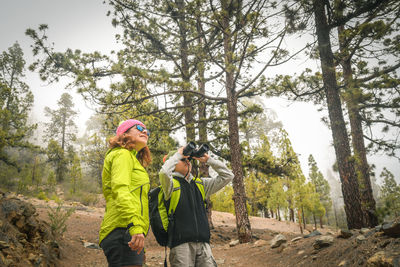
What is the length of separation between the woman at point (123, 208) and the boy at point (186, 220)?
0.35 meters

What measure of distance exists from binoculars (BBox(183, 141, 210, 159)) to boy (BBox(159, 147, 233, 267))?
0.05 meters

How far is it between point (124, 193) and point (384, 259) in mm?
2894

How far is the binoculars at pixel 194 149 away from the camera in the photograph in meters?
2.42

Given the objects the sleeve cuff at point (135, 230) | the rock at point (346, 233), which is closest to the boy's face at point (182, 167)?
the sleeve cuff at point (135, 230)

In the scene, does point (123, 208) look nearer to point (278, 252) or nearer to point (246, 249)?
point (278, 252)

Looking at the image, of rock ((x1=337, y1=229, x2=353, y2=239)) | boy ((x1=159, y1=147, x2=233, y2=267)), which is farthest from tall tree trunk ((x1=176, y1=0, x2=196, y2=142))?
boy ((x1=159, y1=147, x2=233, y2=267))

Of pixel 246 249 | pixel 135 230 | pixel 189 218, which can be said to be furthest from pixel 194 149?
pixel 246 249

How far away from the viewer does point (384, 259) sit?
256 centimetres

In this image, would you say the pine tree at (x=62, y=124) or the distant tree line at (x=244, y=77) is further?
the pine tree at (x=62, y=124)

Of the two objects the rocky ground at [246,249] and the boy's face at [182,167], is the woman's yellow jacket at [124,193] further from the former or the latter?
the rocky ground at [246,249]

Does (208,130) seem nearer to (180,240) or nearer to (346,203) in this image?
(346,203)

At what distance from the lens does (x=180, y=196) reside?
7.55ft

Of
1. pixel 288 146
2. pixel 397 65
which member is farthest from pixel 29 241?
pixel 288 146

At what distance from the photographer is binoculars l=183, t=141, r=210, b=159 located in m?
2.42
